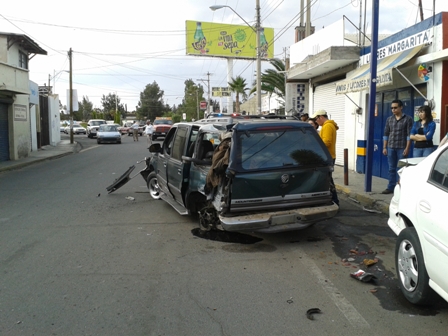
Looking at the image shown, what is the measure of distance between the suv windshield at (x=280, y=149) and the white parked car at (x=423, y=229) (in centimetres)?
158

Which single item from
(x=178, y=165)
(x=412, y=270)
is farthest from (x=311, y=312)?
(x=178, y=165)

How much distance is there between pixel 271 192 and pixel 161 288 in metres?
2.01

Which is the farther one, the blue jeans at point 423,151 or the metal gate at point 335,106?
the metal gate at point 335,106

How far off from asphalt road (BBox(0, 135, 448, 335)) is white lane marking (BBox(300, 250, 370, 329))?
11mm

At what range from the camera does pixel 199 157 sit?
21.8 ft

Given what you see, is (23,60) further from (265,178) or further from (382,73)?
(265,178)

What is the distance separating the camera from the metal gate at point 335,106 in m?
14.8

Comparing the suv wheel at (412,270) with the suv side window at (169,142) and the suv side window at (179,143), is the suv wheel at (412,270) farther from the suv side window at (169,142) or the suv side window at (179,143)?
the suv side window at (169,142)

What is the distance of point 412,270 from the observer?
155 inches

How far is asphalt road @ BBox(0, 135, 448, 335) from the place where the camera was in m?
3.64

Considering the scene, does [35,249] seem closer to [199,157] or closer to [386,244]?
[199,157]

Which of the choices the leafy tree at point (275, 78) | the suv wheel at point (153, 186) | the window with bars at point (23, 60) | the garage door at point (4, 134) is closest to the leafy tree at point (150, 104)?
the leafy tree at point (275, 78)

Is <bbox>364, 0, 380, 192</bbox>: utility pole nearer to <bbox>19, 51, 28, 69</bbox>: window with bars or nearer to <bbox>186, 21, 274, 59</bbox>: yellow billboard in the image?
<bbox>19, 51, 28, 69</bbox>: window with bars

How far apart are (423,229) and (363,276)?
113 cm
